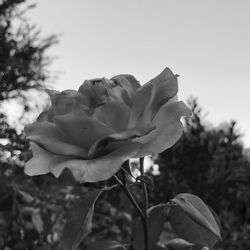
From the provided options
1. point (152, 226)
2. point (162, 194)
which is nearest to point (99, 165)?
point (152, 226)

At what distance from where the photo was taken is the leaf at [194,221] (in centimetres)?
77

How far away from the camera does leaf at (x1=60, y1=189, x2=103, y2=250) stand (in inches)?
29.6

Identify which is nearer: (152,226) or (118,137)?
(118,137)

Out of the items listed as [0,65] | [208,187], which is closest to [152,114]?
[208,187]

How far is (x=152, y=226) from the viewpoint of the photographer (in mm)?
954

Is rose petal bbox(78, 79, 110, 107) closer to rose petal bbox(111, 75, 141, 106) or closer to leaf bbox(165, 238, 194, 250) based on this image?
rose petal bbox(111, 75, 141, 106)

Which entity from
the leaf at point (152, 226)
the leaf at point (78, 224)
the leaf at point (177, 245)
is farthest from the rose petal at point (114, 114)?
the leaf at point (177, 245)

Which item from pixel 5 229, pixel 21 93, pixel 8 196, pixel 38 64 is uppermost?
pixel 38 64

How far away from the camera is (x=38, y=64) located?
419 inches

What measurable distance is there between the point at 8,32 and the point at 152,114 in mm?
9512

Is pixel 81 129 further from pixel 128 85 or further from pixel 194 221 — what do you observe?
pixel 194 221

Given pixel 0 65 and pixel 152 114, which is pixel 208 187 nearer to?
pixel 152 114

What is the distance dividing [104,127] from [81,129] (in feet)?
0.12

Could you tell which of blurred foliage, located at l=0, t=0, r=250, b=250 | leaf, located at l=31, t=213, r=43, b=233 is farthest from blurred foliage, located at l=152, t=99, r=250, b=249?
leaf, located at l=31, t=213, r=43, b=233
